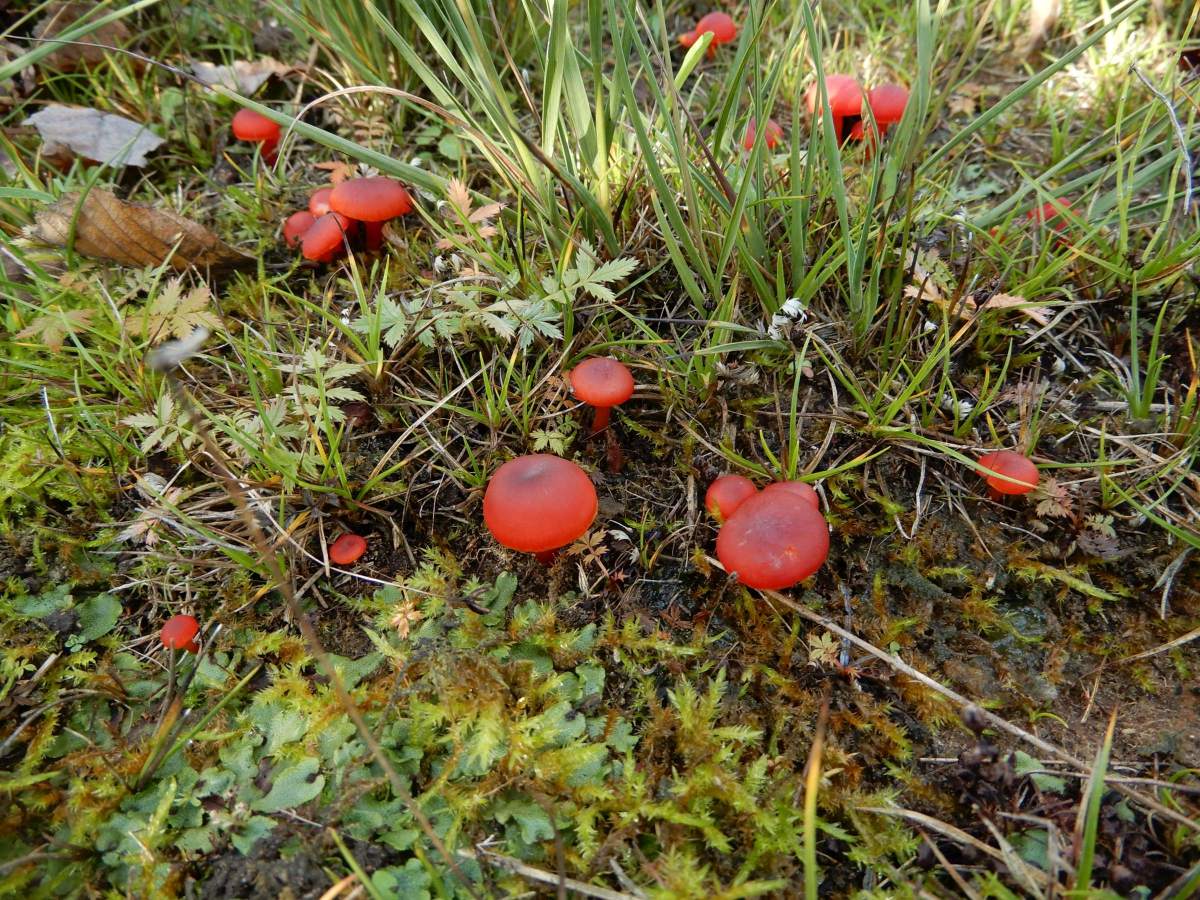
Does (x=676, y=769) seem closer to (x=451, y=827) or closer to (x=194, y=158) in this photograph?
(x=451, y=827)

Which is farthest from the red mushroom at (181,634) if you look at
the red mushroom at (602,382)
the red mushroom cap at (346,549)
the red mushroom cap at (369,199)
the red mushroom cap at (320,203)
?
the red mushroom cap at (320,203)

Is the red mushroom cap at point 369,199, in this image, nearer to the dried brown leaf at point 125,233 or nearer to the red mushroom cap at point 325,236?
the red mushroom cap at point 325,236

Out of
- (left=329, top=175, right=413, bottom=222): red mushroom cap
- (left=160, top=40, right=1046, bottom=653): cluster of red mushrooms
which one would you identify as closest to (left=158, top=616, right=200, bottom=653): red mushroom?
(left=160, top=40, right=1046, bottom=653): cluster of red mushrooms

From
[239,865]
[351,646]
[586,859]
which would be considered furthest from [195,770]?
[586,859]

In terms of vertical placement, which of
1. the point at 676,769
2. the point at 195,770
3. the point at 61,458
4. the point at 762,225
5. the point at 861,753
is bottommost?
the point at 861,753

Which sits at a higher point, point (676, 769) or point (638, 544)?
point (638, 544)

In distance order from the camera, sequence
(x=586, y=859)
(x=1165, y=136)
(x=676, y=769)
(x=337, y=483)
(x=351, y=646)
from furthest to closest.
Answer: (x=1165, y=136) < (x=337, y=483) < (x=351, y=646) < (x=676, y=769) < (x=586, y=859)

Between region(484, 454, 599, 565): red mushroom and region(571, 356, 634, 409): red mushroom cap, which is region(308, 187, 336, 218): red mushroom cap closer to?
region(571, 356, 634, 409): red mushroom cap

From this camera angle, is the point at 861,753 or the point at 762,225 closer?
the point at 861,753
